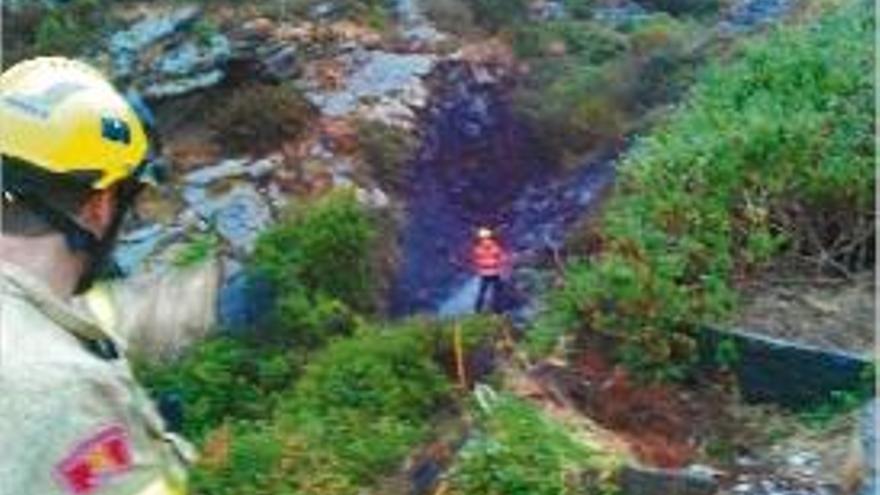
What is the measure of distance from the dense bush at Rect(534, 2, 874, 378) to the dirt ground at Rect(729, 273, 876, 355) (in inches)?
4.3

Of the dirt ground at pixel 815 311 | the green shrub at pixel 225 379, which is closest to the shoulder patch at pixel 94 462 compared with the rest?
the dirt ground at pixel 815 311

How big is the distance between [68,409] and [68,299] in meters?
0.23

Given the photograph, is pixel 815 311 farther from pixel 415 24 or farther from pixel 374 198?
pixel 415 24

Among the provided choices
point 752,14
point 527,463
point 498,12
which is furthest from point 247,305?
point 752,14

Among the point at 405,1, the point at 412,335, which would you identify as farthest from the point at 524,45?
the point at 412,335

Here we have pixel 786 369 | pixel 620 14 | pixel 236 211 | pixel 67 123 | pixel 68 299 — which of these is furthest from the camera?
Answer: pixel 620 14

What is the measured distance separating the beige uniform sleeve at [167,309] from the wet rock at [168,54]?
2744mm

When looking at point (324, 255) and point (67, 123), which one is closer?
point (67, 123)

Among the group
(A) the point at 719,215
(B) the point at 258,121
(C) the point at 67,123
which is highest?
(C) the point at 67,123

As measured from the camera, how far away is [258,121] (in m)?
12.5

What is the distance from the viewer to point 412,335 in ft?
26.4

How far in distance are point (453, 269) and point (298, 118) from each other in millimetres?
2197

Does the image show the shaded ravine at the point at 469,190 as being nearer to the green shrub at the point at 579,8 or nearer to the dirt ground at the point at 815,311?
the green shrub at the point at 579,8

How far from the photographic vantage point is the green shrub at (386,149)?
12148 millimetres
